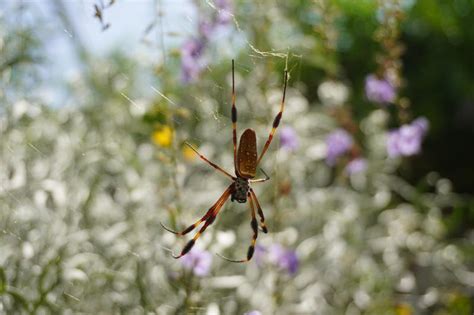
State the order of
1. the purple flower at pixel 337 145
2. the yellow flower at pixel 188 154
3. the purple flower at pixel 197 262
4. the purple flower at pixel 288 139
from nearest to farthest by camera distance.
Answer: the purple flower at pixel 197 262, the purple flower at pixel 288 139, the purple flower at pixel 337 145, the yellow flower at pixel 188 154

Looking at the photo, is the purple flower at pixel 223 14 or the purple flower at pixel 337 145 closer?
the purple flower at pixel 223 14

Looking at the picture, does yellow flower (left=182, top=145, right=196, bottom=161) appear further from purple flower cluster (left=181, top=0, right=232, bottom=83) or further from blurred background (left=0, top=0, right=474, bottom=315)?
purple flower cluster (left=181, top=0, right=232, bottom=83)

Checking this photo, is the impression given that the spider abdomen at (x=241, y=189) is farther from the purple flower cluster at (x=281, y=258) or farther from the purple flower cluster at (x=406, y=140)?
the purple flower cluster at (x=406, y=140)

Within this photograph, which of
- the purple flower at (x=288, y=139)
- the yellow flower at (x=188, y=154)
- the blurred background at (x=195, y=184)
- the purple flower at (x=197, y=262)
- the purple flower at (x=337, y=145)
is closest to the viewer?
the purple flower at (x=197, y=262)

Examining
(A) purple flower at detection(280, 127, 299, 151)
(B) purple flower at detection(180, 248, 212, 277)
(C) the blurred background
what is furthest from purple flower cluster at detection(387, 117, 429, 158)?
(B) purple flower at detection(180, 248, 212, 277)

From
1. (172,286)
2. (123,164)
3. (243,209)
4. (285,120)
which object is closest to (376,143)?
(285,120)

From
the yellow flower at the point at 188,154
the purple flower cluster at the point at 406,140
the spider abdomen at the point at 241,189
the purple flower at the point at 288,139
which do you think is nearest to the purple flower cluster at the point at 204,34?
the purple flower at the point at 288,139

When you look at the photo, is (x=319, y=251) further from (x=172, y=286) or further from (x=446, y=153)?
(x=446, y=153)
